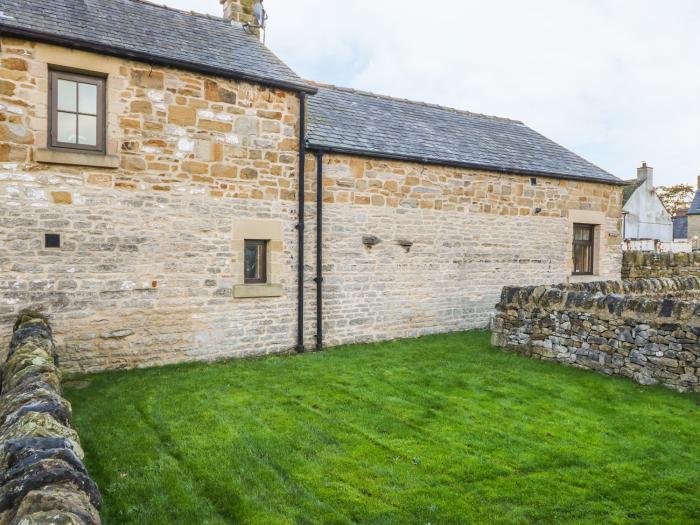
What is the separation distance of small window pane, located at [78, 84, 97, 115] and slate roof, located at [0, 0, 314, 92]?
1.89ft

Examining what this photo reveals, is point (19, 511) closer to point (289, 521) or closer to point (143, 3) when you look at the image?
point (289, 521)

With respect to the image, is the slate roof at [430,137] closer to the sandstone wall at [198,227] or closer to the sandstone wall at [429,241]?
the sandstone wall at [429,241]

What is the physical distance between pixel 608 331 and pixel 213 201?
6.93 meters

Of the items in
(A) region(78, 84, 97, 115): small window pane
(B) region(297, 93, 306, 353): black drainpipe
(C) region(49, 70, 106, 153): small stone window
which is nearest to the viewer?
(C) region(49, 70, 106, 153): small stone window

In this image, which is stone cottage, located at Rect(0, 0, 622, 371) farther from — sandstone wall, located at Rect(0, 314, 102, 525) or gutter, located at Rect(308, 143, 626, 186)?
sandstone wall, located at Rect(0, 314, 102, 525)

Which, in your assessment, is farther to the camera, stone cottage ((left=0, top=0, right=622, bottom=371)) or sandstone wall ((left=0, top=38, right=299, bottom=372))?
stone cottage ((left=0, top=0, right=622, bottom=371))

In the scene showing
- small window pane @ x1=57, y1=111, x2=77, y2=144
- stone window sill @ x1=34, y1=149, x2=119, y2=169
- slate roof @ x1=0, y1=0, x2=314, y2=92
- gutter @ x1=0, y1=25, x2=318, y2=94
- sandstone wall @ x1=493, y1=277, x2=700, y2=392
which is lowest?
sandstone wall @ x1=493, y1=277, x2=700, y2=392

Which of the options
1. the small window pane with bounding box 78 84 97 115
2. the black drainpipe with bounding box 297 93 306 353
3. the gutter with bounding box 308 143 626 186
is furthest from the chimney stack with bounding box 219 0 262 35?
the small window pane with bounding box 78 84 97 115

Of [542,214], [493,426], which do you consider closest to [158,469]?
[493,426]

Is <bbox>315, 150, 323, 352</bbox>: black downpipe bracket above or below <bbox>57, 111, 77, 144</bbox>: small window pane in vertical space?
below

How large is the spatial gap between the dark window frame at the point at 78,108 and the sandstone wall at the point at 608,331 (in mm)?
7668

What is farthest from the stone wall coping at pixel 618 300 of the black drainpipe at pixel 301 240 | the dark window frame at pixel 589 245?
the black drainpipe at pixel 301 240

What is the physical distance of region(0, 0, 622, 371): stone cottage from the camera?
7.56 m

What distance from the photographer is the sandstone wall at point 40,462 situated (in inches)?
91.7
